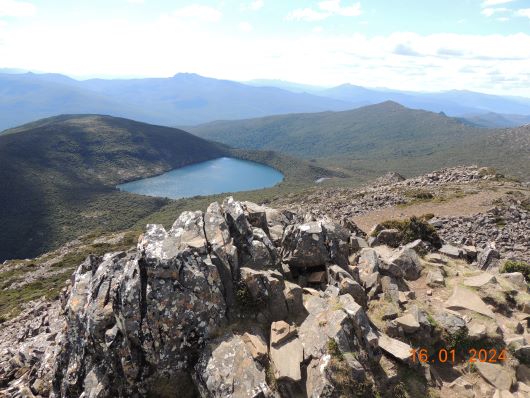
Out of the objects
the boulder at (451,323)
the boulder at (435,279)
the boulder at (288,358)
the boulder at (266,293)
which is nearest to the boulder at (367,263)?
the boulder at (435,279)

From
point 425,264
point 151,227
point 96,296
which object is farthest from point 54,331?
point 425,264

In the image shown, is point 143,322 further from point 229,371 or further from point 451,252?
point 451,252

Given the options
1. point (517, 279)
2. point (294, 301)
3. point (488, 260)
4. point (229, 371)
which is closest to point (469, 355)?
point (294, 301)

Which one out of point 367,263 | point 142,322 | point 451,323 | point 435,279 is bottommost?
point 435,279

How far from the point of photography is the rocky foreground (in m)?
13.1

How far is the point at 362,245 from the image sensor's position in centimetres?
2444

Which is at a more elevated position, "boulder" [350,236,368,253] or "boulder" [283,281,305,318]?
"boulder" [283,281,305,318]

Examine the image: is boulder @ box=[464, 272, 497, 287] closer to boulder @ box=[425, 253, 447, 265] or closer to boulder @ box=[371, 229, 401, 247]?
boulder @ box=[425, 253, 447, 265]

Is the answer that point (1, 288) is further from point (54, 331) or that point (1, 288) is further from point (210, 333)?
point (210, 333)

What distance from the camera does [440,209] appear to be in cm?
5025

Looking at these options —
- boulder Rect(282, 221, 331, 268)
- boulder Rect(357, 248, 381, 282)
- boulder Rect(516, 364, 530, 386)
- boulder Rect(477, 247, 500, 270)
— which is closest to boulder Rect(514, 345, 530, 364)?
boulder Rect(516, 364, 530, 386)

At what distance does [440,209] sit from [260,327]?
44323 mm

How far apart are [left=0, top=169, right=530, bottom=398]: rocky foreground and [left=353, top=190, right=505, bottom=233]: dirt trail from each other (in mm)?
29751

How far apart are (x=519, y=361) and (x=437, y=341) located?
3784 millimetres
